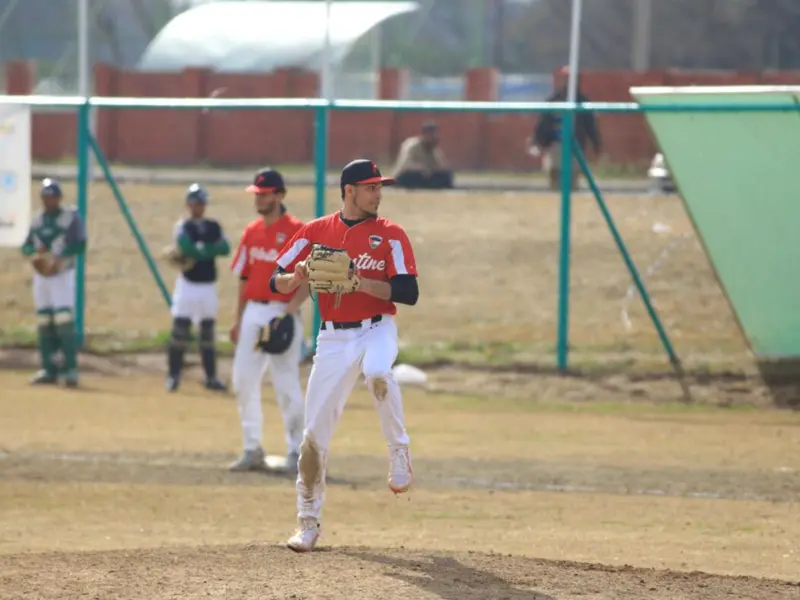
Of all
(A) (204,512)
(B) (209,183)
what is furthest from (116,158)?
(A) (204,512)

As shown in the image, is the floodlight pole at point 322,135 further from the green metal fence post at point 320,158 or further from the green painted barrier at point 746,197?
the green painted barrier at point 746,197

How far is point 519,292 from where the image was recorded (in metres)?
19.1

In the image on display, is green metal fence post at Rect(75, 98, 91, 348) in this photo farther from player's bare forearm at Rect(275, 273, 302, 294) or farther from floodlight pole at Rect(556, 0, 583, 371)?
player's bare forearm at Rect(275, 273, 302, 294)

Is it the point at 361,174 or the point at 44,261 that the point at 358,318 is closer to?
the point at 361,174

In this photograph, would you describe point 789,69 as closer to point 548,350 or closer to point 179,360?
point 548,350

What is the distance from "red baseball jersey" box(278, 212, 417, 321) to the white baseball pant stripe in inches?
340

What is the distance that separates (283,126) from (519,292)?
581cm

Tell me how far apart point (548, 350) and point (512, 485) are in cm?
616

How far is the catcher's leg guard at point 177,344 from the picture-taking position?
1630cm

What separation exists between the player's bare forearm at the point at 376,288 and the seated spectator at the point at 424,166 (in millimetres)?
9697

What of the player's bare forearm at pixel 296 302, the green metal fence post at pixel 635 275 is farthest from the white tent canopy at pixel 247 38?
the player's bare forearm at pixel 296 302

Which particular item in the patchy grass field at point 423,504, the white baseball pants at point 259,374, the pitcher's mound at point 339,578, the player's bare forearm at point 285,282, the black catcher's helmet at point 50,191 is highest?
the black catcher's helmet at point 50,191

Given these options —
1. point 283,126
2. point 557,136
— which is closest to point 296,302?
point 557,136

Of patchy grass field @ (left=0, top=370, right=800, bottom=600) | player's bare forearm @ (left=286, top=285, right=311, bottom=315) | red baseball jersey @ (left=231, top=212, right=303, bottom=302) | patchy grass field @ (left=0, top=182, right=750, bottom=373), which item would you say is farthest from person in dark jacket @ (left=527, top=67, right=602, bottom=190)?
player's bare forearm @ (left=286, top=285, right=311, bottom=315)
